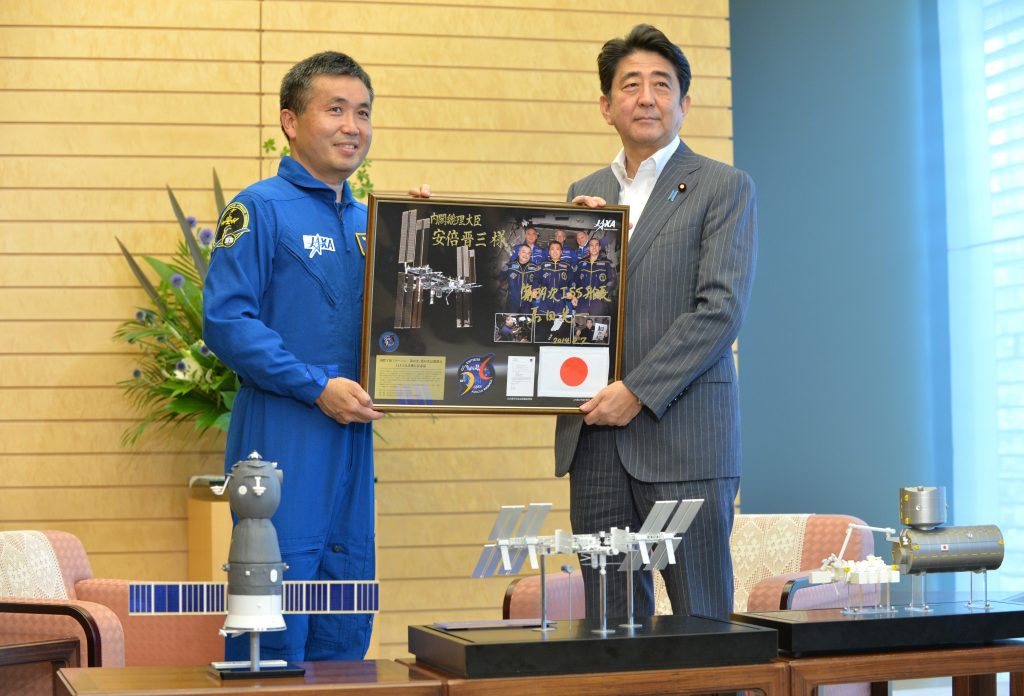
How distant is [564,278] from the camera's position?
2.90 meters

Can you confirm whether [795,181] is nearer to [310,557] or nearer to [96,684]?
[310,557]

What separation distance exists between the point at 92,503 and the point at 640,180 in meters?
2.65

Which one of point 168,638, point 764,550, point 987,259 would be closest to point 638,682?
point 168,638

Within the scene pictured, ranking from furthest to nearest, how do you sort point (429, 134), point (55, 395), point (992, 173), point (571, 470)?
point (992, 173)
point (429, 134)
point (55, 395)
point (571, 470)

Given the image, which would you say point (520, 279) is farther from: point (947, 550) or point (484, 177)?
point (484, 177)

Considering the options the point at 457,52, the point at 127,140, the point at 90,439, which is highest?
the point at 457,52

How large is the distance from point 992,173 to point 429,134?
8.08 ft

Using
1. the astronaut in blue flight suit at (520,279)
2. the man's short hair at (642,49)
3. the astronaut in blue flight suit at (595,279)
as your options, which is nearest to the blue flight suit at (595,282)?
the astronaut in blue flight suit at (595,279)

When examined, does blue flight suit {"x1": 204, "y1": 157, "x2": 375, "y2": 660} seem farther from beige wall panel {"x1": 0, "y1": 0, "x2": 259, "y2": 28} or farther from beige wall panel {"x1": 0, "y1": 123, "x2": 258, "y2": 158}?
beige wall panel {"x1": 0, "y1": 0, "x2": 259, "y2": 28}

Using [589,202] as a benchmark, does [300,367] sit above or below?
below

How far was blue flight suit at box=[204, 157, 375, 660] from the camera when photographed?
8.67 feet

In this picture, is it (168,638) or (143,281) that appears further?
(143,281)

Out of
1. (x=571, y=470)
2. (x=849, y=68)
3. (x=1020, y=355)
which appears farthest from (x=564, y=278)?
(x=849, y=68)

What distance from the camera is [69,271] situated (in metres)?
4.61
